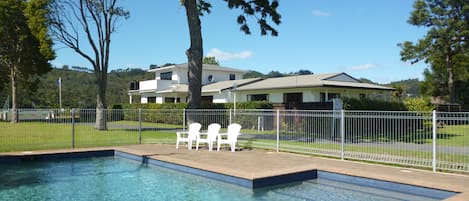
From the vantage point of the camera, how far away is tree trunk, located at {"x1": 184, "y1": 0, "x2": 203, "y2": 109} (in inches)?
689

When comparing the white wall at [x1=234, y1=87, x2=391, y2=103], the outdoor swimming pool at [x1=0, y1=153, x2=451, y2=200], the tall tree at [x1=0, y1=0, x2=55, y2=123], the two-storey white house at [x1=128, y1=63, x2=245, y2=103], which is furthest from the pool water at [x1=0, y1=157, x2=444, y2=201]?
the two-storey white house at [x1=128, y1=63, x2=245, y2=103]

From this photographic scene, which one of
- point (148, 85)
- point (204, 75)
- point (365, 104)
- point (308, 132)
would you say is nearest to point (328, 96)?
point (365, 104)

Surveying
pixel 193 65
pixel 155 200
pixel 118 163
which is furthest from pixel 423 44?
pixel 155 200

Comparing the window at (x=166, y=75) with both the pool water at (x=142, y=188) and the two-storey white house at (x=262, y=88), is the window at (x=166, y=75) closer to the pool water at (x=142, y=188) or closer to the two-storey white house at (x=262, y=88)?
the two-storey white house at (x=262, y=88)

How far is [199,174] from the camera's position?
1007 cm

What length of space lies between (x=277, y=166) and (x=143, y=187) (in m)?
3.52

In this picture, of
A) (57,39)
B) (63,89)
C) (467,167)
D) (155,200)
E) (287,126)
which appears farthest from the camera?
(63,89)

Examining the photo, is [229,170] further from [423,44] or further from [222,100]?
[423,44]

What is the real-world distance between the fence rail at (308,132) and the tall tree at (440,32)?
28926 millimetres

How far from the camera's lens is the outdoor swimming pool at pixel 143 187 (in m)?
8.16

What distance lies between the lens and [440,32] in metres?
38.7

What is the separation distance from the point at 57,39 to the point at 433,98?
41864mm

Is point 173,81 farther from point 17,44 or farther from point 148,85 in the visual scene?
point 17,44

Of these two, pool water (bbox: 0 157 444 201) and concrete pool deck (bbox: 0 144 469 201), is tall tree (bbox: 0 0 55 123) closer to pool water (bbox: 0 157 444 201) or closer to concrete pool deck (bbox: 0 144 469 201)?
concrete pool deck (bbox: 0 144 469 201)
